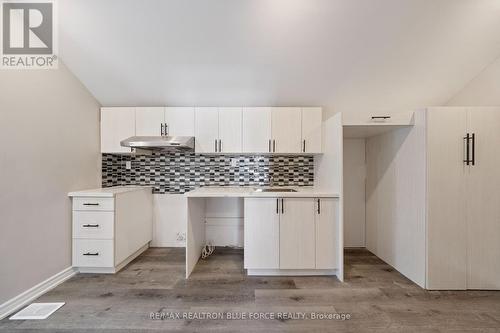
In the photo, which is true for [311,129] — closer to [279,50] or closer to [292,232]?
[279,50]

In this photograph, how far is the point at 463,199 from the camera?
2.07m

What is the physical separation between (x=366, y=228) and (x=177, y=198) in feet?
9.19

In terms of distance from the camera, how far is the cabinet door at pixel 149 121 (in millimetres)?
2885

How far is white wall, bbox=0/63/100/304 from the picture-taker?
1.81 metres

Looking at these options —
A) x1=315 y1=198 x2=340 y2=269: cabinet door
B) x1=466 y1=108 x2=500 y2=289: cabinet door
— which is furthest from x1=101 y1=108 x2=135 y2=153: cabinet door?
x1=466 y1=108 x2=500 y2=289: cabinet door

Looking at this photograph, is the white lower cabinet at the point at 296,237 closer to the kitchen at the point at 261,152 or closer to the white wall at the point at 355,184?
the kitchen at the point at 261,152

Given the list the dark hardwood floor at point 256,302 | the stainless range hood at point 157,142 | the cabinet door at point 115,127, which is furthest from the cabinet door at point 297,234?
the cabinet door at point 115,127

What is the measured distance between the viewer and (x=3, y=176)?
1769 millimetres

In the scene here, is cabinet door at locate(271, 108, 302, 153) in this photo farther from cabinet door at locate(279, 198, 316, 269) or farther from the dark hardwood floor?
the dark hardwood floor

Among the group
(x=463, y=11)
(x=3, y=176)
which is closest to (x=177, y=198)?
(x=3, y=176)

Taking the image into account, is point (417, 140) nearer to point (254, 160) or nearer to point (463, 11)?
point (463, 11)

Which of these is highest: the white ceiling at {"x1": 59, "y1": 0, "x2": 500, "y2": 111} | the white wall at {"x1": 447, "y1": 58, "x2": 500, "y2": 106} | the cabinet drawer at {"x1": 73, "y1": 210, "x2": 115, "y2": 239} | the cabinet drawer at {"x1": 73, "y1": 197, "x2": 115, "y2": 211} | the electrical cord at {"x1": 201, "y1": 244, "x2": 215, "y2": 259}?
the white ceiling at {"x1": 59, "y1": 0, "x2": 500, "y2": 111}

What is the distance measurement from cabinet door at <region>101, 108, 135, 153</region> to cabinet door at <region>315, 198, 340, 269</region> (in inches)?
99.6

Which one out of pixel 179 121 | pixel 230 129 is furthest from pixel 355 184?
pixel 179 121
